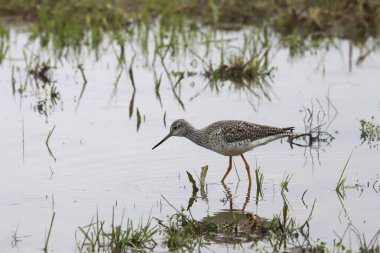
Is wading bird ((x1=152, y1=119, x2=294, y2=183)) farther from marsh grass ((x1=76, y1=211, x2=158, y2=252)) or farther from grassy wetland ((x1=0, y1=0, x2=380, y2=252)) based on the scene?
marsh grass ((x1=76, y1=211, x2=158, y2=252))

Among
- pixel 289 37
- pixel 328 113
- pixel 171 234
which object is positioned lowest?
pixel 171 234

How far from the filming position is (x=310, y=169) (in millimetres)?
8242

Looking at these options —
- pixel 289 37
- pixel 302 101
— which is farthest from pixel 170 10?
pixel 302 101

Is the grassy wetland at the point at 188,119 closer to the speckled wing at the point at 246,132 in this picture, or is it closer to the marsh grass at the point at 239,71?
the marsh grass at the point at 239,71

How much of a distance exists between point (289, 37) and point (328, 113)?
4.41 m

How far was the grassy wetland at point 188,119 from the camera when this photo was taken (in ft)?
21.0

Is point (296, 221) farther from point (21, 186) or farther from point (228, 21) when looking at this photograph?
point (228, 21)

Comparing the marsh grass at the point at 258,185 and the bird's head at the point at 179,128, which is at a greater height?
the bird's head at the point at 179,128

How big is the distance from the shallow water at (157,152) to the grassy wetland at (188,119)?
2 centimetres

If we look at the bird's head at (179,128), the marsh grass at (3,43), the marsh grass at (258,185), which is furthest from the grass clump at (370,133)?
the marsh grass at (3,43)

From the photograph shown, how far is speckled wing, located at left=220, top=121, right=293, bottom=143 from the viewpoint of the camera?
8188 millimetres

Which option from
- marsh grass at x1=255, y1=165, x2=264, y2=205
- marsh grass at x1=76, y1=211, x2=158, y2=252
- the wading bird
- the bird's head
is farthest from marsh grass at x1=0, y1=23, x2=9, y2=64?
marsh grass at x1=76, y1=211, x2=158, y2=252

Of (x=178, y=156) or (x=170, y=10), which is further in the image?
(x=170, y=10)

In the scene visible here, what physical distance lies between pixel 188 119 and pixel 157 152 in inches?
55.1
